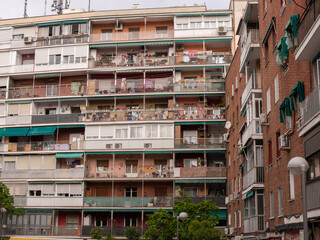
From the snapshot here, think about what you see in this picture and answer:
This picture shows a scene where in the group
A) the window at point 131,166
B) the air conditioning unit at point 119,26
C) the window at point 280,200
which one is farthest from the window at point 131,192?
the window at point 280,200

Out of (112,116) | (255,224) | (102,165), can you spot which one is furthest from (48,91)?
(255,224)

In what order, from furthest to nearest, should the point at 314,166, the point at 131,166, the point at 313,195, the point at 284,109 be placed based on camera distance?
the point at 131,166 → the point at 284,109 → the point at 314,166 → the point at 313,195

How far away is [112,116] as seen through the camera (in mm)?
50562

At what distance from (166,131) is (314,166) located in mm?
29974

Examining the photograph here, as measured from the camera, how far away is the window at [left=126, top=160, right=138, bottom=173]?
50.2 m

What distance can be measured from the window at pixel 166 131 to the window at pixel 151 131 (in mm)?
572

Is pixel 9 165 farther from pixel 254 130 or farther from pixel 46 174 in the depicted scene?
pixel 254 130

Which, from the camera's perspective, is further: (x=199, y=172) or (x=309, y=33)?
(x=199, y=172)

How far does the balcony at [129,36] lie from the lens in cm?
5284

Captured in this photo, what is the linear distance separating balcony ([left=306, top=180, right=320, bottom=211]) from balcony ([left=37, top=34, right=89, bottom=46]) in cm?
3751

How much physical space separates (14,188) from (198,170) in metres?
17.8

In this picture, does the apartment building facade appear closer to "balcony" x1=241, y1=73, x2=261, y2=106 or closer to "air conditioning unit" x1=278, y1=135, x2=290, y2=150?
"balcony" x1=241, y1=73, x2=261, y2=106

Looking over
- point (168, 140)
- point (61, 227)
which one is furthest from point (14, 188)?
point (168, 140)

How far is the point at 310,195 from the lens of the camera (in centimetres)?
1955
